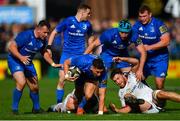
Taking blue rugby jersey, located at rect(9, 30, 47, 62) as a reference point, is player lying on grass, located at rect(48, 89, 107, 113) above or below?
below

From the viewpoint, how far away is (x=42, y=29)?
57.9 ft

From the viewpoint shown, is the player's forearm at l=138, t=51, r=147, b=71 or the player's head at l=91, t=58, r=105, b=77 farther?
the player's forearm at l=138, t=51, r=147, b=71

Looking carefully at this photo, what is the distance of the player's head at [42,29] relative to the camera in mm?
17609

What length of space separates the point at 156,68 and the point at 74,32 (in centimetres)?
210

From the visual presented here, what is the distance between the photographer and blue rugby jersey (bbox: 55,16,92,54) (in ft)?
65.1

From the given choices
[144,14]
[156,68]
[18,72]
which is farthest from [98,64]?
[156,68]

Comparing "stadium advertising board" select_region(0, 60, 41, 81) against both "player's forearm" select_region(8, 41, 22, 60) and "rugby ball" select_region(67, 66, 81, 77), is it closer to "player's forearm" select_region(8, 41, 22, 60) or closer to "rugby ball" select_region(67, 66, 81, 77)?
"player's forearm" select_region(8, 41, 22, 60)

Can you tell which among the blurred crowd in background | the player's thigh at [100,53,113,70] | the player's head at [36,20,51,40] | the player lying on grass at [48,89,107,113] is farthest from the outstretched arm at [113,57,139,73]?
the blurred crowd in background

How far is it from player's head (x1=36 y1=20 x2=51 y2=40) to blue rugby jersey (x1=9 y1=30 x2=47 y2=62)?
5.8 inches

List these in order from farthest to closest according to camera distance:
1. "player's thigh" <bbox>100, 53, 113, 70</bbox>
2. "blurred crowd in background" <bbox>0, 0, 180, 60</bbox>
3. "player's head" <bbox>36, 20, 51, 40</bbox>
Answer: "blurred crowd in background" <bbox>0, 0, 180, 60</bbox>
"player's thigh" <bbox>100, 53, 113, 70</bbox>
"player's head" <bbox>36, 20, 51, 40</bbox>

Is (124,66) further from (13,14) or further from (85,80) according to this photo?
(13,14)

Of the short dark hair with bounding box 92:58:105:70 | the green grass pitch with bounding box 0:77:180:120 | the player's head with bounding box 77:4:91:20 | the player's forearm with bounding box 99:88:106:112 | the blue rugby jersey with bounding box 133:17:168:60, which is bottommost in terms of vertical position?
the green grass pitch with bounding box 0:77:180:120

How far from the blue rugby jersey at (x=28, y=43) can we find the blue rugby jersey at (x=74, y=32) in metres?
1.89

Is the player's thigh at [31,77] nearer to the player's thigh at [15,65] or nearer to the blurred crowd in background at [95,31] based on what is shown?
the player's thigh at [15,65]
